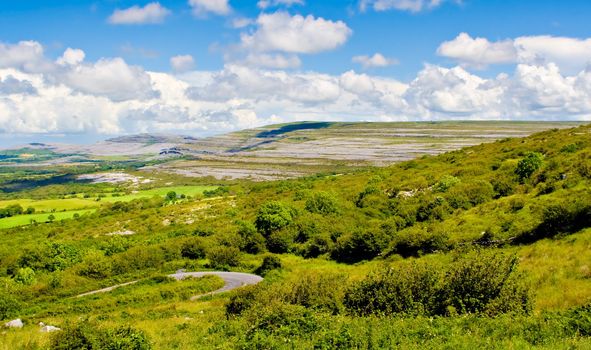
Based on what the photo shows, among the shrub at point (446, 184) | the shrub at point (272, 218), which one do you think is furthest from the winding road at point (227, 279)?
the shrub at point (446, 184)

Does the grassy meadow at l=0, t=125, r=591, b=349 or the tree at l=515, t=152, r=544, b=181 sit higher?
the tree at l=515, t=152, r=544, b=181

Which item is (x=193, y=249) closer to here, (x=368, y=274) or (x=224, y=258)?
(x=224, y=258)

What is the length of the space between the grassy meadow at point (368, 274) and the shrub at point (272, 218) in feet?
0.85

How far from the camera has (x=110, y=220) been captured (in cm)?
13100

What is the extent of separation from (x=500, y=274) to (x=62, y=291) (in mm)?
50382

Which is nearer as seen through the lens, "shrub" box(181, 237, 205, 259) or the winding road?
the winding road

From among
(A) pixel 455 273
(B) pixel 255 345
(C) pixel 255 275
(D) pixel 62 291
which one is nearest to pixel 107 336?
(B) pixel 255 345

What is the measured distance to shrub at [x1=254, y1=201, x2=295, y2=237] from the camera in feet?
241

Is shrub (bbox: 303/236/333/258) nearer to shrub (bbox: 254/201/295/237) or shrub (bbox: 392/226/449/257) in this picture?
shrub (bbox: 254/201/295/237)

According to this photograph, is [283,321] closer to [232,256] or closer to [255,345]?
[255,345]

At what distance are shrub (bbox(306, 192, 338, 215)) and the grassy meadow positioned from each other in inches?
18.2

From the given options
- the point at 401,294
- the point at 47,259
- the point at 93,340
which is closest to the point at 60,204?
the point at 47,259

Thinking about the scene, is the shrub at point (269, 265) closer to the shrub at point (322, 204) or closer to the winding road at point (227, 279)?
the winding road at point (227, 279)

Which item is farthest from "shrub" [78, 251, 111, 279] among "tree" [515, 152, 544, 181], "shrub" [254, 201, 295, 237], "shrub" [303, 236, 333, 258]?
"tree" [515, 152, 544, 181]
